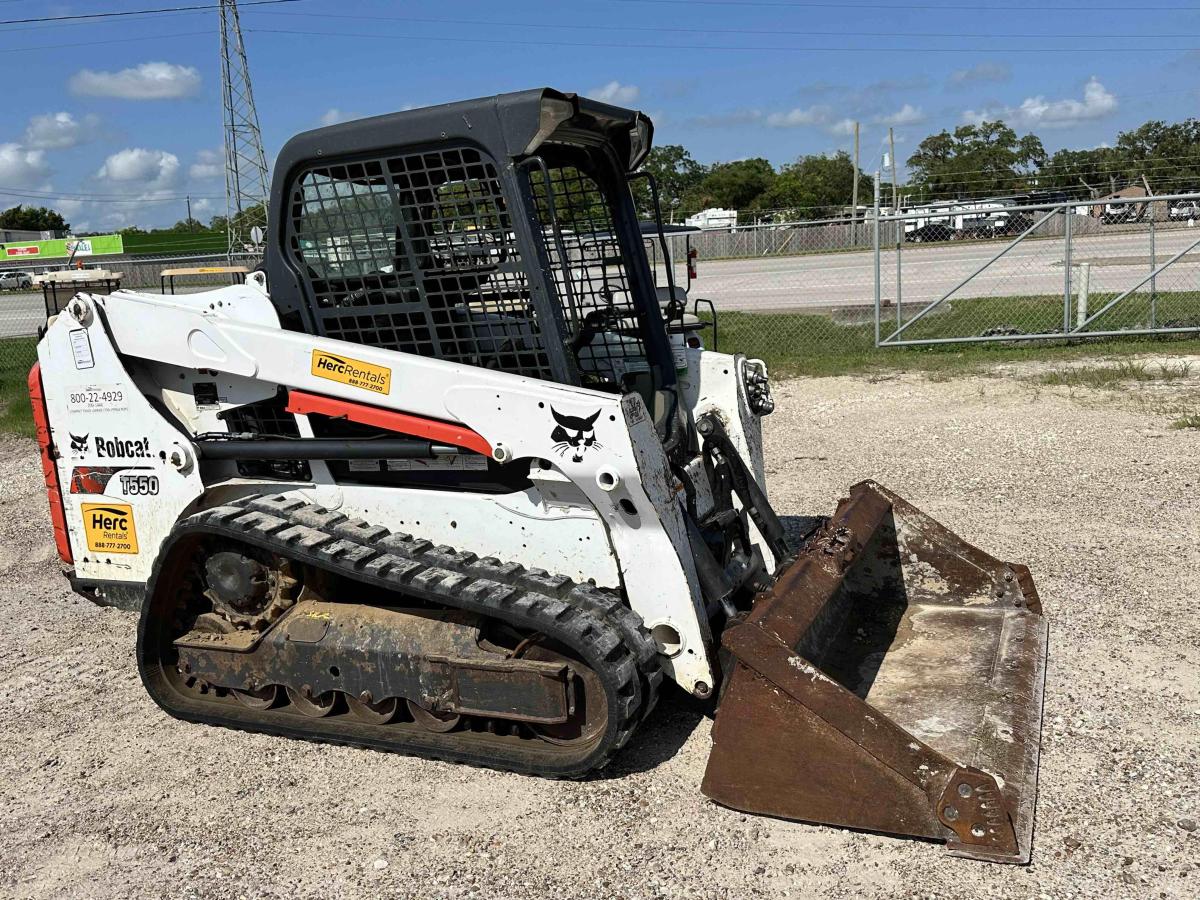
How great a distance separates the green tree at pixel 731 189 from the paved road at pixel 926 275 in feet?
126

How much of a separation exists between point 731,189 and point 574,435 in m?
67.5

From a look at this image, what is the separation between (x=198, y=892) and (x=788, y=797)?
193 centimetres

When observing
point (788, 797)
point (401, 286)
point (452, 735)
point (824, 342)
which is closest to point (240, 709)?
point (452, 735)

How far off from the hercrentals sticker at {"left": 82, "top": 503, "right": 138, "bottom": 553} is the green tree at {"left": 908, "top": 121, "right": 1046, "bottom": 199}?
39.1 m

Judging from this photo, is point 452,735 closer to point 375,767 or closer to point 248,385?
point 375,767

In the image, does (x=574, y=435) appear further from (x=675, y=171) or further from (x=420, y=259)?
(x=675, y=171)

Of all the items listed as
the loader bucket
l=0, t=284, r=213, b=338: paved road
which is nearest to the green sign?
l=0, t=284, r=213, b=338: paved road

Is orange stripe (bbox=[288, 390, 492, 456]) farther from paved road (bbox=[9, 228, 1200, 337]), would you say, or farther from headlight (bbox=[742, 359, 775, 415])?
paved road (bbox=[9, 228, 1200, 337])

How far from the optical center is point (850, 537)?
183 inches

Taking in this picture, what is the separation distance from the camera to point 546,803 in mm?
3951

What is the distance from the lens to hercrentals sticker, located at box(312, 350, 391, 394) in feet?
13.8

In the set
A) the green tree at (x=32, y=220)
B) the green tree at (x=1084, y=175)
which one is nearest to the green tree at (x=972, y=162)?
the green tree at (x=1084, y=175)

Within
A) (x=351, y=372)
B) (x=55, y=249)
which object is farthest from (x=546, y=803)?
(x=55, y=249)

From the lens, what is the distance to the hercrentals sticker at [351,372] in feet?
13.8
